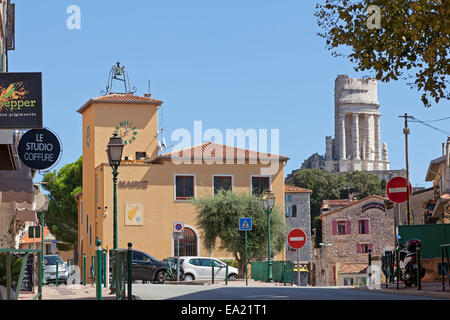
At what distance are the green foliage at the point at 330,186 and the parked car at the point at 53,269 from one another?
337 ft

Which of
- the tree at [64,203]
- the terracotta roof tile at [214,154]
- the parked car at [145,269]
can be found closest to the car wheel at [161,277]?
the parked car at [145,269]

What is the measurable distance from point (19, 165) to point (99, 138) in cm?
4091

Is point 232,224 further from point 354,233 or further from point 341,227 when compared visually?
point 341,227

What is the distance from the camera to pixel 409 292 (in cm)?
2078

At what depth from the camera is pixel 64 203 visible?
79562 mm

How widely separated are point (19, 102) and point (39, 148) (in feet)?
10.7

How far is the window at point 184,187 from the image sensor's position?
61875 mm

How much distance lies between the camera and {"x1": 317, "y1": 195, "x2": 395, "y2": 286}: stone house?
8762 centimetres

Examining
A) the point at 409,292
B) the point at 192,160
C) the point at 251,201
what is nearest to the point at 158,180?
the point at 192,160

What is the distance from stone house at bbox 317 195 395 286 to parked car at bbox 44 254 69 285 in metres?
51.4

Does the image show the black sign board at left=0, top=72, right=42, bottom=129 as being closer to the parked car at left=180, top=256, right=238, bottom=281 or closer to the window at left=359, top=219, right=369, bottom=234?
the parked car at left=180, top=256, right=238, bottom=281

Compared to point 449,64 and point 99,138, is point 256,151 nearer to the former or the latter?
point 99,138

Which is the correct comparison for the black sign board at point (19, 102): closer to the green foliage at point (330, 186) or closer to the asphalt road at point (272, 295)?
the asphalt road at point (272, 295)

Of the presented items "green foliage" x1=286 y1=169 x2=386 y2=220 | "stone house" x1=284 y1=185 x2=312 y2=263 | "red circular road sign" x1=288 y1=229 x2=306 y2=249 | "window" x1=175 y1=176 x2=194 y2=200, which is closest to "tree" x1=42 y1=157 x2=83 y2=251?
"window" x1=175 y1=176 x2=194 y2=200
